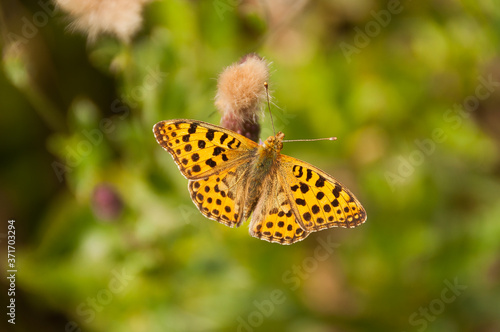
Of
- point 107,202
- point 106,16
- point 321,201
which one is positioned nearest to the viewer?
point 321,201

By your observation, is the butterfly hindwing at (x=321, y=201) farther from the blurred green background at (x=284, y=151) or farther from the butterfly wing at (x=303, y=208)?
the blurred green background at (x=284, y=151)

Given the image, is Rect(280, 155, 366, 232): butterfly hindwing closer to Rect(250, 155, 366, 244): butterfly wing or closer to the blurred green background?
Rect(250, 155, 366, 244): butterfly wing

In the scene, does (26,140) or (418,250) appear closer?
(418,250)

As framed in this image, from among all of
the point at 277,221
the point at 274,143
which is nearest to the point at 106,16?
the point at 274,143

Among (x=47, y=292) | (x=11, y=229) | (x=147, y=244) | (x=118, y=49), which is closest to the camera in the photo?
(x=118, y=49)

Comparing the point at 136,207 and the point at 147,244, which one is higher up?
the point at 136,207

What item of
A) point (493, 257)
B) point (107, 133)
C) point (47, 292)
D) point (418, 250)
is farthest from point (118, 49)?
point (493, 257)

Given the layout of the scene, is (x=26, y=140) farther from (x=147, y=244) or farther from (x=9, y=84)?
(x=147, y=244)

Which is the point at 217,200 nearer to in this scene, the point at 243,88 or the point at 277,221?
the point at 277,221
